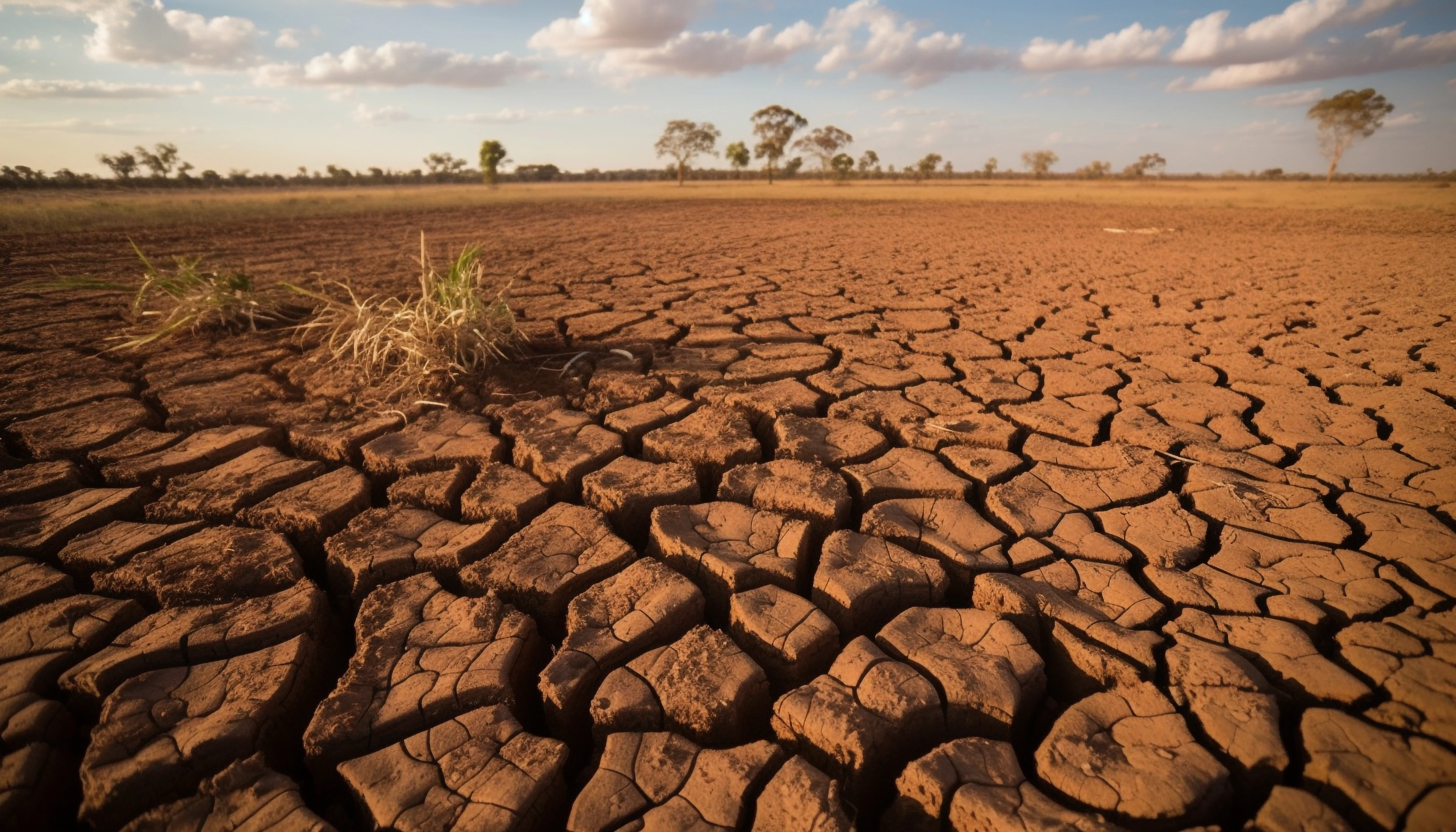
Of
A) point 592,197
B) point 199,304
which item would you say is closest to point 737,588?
point 199,304

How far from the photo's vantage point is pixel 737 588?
148 cm

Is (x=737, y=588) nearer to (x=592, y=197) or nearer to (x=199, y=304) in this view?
(x=199, y=304)

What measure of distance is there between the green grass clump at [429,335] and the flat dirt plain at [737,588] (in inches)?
5.6

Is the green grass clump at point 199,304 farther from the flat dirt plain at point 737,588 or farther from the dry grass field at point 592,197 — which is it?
the dry grass field at point 592,197

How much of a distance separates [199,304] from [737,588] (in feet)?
11.6

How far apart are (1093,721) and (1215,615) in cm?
50

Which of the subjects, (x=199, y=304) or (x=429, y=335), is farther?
(x=199, y=304)

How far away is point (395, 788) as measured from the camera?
40.2 inches

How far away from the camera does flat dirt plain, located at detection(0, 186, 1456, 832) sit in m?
1.02

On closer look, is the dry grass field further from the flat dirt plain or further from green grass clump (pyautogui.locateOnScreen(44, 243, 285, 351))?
the flat dirt plain

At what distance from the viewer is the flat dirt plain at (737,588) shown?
1.02m

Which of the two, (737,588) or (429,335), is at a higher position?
(429,335)

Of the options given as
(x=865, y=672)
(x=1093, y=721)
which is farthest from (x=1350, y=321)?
(x=865, y=672)

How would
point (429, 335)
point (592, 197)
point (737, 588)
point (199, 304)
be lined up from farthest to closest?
point (592, 197) < point (199, 304) < point (429, 335) < point (737, 588)
